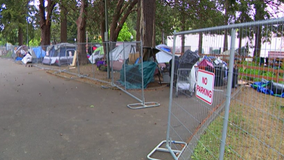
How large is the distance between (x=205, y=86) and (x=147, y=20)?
7.58m

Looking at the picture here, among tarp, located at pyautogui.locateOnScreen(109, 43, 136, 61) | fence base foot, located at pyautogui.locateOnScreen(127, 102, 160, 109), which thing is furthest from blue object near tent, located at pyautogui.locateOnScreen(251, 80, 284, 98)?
tarp, located at pyautogui.locateOnScreen(109, 43, 136, 61)

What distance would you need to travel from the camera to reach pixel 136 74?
8547 millimetres

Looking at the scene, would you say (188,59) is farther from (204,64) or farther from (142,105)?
(142,105)

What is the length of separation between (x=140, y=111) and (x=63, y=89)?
4.55 metres

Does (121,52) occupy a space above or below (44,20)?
below

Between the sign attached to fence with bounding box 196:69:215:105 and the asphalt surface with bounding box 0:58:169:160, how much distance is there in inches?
61.5

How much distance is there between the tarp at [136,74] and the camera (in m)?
8.49

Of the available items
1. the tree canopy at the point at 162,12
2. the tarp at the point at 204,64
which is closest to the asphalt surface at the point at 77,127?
the tarp at the point at 204,64

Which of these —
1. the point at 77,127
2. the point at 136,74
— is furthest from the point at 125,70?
the point at 77,127

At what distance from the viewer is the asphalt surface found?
3.84m

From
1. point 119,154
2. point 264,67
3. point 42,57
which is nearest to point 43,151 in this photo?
point 119,154

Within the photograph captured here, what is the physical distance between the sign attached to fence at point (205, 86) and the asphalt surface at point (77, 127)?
156 cm

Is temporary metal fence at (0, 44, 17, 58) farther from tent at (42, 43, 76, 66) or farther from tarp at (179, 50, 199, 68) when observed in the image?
tarp at (179, 50, 199, 68)

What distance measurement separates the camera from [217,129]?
4109 mm
